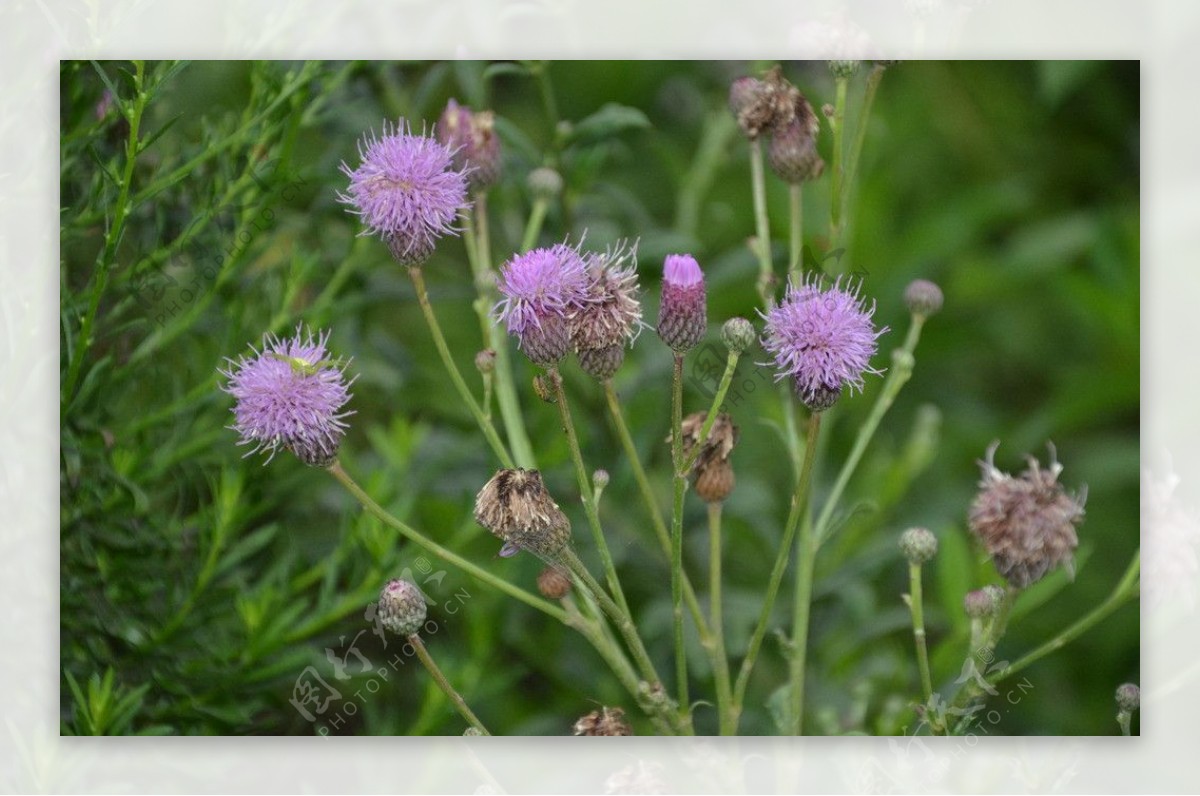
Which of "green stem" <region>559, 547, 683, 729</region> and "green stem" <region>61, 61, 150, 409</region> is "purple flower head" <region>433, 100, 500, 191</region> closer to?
"green stem" <region>61, 61, 150, 409</region>

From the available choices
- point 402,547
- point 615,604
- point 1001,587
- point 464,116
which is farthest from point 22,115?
point 1001,587

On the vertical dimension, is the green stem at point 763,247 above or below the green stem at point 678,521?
above

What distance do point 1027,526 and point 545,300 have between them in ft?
2.25

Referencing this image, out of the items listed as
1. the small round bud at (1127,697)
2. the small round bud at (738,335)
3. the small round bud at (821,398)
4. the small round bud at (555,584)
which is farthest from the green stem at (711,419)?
the small round bud at (1127,697)

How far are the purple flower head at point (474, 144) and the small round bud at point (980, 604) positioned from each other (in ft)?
2.96

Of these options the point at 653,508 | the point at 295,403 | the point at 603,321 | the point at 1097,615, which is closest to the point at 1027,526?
the point at 1097,615

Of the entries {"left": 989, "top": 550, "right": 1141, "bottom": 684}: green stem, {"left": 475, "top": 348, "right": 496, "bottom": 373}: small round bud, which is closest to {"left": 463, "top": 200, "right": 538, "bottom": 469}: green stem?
{"left": 475, "top": 348, "right": 496, "bottom": 373}: small round bud

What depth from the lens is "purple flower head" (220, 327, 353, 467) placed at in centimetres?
166

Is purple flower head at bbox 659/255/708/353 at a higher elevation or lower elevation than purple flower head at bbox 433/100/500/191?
lower

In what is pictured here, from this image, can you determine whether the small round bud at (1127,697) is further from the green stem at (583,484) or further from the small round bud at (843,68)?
the small round bud at (843,68)

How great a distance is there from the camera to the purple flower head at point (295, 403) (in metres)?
1.66

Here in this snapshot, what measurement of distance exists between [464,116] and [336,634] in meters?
0.83

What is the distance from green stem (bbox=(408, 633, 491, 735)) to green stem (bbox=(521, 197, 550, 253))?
1.91 feet

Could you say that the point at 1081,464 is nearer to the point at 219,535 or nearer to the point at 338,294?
the point at 338,294
